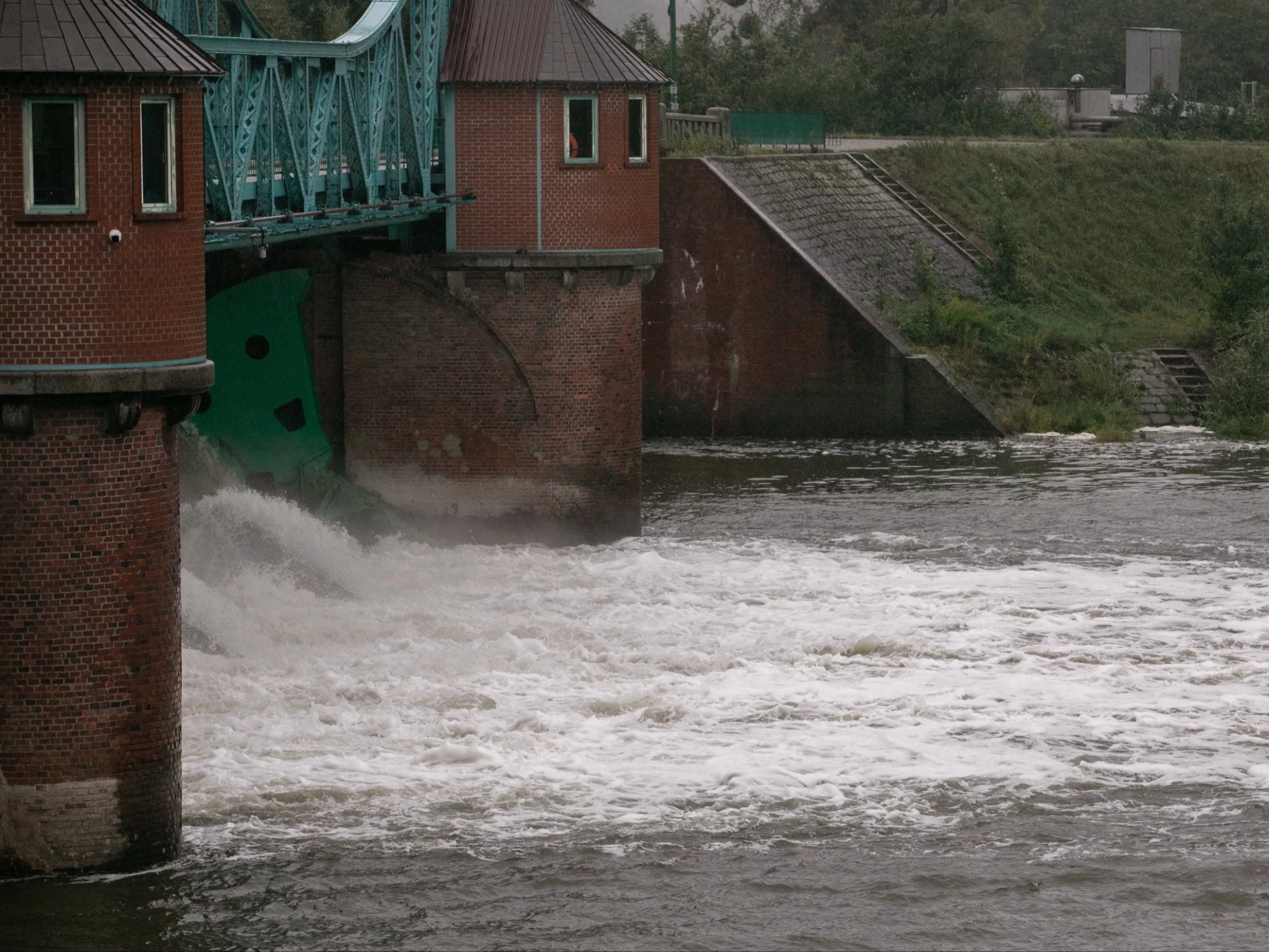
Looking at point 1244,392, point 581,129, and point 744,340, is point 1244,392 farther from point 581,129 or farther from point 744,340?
point 581,129

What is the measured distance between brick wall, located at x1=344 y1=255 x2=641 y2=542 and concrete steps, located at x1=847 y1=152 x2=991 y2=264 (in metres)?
17.6

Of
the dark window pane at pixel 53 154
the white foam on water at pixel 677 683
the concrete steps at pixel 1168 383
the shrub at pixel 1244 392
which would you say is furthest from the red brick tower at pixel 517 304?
the concrete steps at pixel 1168 383

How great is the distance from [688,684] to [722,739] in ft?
6.64

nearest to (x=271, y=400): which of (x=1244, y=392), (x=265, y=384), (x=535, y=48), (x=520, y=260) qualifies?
(x=265, y=384)

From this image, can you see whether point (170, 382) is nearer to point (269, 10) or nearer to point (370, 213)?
point (370, 213)

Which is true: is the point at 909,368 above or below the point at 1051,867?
above

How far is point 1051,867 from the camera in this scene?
15.3 metres

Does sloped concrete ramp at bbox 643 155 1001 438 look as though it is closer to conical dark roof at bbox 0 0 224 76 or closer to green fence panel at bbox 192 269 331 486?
green fence panel at bbox 192 269 331 486

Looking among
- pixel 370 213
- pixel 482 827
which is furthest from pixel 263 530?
pixel 482 827

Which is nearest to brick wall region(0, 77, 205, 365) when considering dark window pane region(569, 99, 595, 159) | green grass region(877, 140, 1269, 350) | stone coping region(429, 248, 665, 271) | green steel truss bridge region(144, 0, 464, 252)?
green steel truss bridge region(144, 0, 464, 252)

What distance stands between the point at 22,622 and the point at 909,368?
1013 inches

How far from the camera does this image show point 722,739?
61.2ft

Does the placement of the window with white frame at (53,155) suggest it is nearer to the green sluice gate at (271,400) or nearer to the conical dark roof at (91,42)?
the conical dark roof at (91,42)

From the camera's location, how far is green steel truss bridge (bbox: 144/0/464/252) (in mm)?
22234
